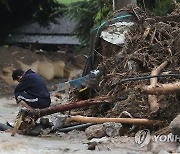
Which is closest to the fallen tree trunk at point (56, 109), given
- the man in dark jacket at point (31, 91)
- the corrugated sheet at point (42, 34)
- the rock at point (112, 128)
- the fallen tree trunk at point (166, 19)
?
the rock at point (112, 128)

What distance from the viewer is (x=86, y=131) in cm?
781

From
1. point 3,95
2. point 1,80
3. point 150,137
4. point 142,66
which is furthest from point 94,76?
point 1,80

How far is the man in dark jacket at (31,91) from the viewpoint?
379 inches

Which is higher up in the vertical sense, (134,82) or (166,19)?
(166,19)

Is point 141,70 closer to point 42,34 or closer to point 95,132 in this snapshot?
point 95,132

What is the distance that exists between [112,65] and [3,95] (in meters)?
12.1

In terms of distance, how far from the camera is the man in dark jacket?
9.62 metres

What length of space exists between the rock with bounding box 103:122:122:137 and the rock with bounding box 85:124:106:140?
6 centimetres

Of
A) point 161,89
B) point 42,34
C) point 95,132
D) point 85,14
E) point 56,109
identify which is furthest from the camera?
point 42,34

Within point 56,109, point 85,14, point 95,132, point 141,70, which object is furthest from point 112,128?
point 85,14

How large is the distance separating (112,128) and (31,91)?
2651 mm

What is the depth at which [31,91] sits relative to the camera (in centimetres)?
966

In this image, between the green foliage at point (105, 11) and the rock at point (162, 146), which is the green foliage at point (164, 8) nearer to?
the green foliage at point (105, 11)

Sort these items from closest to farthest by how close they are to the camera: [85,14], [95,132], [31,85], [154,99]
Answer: [95,132], [154,99], [31,85], [85,14]
